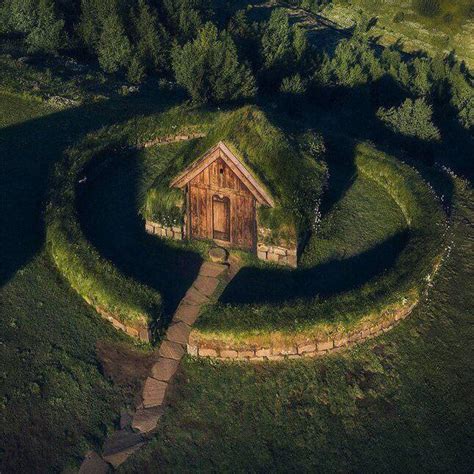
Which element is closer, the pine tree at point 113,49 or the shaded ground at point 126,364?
the shaded ground at point 126,364

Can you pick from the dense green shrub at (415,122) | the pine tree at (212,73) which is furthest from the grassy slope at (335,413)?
the pine tree at (212,73)

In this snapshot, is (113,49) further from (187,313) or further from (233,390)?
(233,390)

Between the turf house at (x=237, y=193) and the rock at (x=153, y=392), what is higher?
the turf house at (x=237, y=193)

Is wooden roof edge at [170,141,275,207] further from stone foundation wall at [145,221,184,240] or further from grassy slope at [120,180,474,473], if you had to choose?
grassy slope at [120,180,474,473]

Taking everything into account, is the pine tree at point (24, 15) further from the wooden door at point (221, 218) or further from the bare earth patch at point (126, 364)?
the bare earth patch at point (126, 364)

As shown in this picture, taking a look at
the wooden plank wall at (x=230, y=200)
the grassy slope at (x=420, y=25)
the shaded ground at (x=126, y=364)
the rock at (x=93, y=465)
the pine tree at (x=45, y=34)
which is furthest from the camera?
the grassy slope at (x=420, y=25)
